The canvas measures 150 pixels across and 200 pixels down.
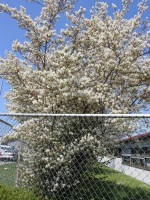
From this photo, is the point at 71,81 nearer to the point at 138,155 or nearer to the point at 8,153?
the point at 8,153

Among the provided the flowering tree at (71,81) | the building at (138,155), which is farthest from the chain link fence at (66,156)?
the building at (138,155)

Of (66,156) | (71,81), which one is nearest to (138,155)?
(66,156)

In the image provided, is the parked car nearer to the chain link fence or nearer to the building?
the chain link fence

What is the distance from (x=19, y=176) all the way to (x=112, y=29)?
537cm

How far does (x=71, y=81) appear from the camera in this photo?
24.7 feet

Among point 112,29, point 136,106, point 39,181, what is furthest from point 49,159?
point 112,29

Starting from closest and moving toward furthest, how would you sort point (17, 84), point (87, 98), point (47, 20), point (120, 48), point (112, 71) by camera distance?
point (87, 98)
point (112, 71)
point (120, 48)
point (17, 84)
point (47, 20)

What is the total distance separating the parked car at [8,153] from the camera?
679 cm

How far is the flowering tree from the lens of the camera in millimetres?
5926

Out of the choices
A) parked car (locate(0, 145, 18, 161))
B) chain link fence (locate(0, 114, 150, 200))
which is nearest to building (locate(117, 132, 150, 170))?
chain link fence (locate(0, 114, 150, 200))

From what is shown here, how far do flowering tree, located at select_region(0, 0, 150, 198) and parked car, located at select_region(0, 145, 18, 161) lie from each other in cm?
38

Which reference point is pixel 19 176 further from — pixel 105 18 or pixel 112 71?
pixel 105 18

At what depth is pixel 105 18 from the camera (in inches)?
440

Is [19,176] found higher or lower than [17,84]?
lower
